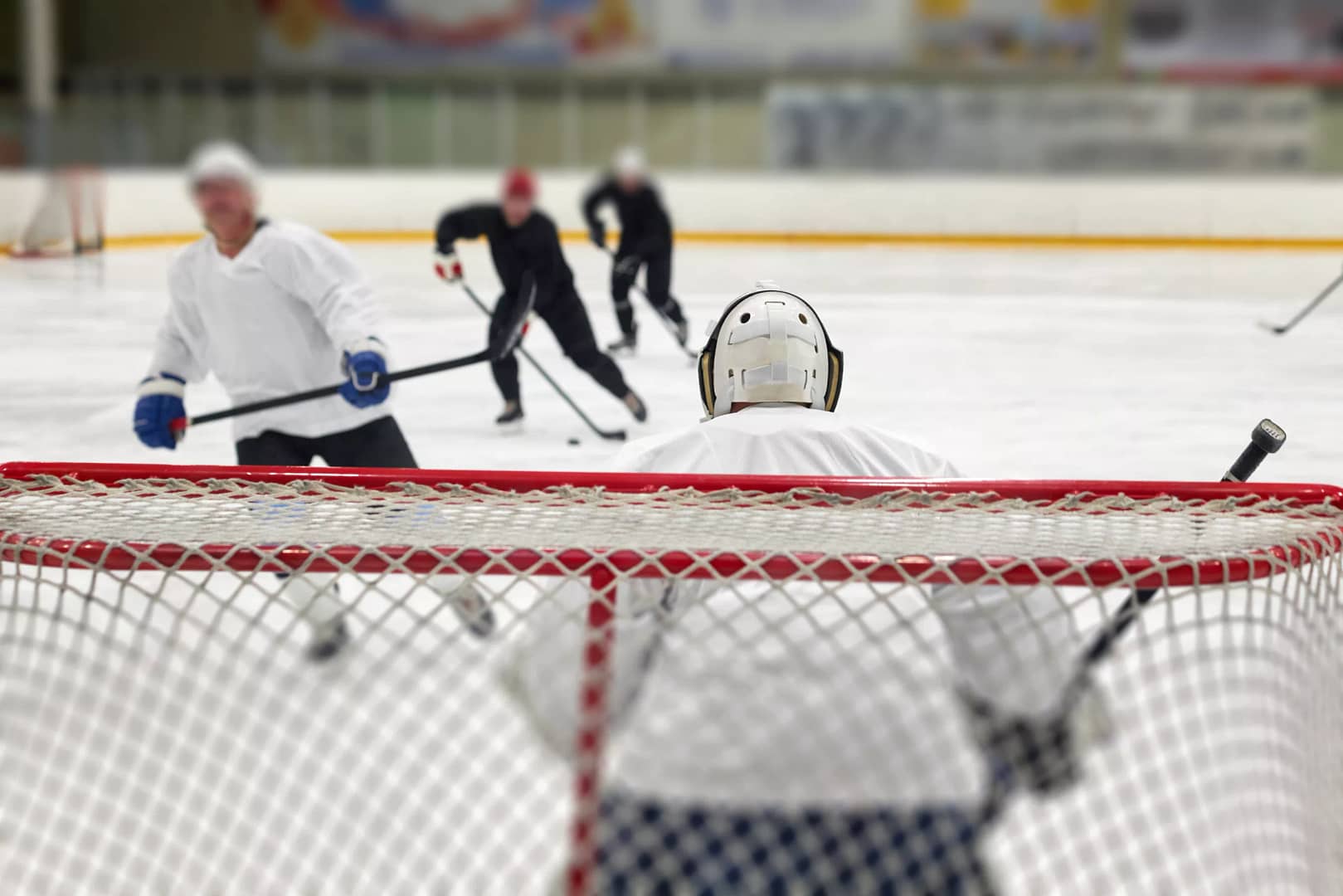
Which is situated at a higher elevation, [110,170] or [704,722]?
[110,170]

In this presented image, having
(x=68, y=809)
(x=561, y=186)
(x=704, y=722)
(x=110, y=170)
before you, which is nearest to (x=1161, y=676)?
(x=704, y=722)

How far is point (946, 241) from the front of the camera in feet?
37.4

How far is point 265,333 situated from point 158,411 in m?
0.23

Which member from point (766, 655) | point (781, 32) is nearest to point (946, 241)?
point (781, 32)

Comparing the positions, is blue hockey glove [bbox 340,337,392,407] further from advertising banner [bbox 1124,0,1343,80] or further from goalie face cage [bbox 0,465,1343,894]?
advertising banner [bbox 1124,0,1343,80]

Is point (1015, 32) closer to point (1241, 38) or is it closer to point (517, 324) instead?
point (1241, 38)

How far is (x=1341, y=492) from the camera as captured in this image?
133cm

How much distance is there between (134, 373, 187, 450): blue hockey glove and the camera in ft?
8.71

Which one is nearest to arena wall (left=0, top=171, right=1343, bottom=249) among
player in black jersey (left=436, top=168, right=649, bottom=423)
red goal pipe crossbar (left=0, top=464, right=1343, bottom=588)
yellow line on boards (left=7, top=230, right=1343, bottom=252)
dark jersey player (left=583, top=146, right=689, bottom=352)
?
yellow line on boards (left=7, top=230, right=1343, bottom=252)

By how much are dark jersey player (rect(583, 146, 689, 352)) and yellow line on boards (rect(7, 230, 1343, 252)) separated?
4.64 metres

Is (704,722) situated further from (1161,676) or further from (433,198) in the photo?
(433,198)

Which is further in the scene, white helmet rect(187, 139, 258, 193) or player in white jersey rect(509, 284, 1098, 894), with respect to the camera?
white helmet rect(187, 139, 258, 193)

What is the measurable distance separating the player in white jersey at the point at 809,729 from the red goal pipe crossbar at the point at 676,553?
0.02 meters

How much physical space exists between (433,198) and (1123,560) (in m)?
11.5
